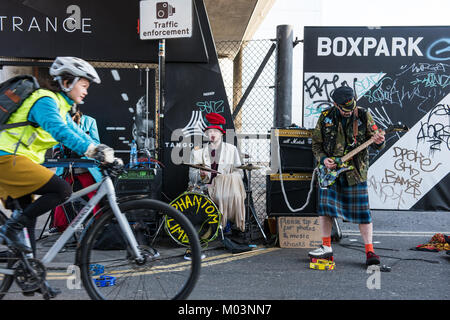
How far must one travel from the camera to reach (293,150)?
5.54m

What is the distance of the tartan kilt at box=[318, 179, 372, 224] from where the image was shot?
4.73 m

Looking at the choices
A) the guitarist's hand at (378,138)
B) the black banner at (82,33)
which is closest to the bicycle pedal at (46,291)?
the guitarist's hand at (378,138)

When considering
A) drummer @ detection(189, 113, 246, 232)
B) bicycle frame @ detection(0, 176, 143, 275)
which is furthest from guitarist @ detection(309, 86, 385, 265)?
bicycle frame @ detection(0, 176, 143, 275)

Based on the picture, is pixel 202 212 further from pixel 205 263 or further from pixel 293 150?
pixel 293 150

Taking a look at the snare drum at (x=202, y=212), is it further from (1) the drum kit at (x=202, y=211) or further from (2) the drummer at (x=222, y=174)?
(2) the drummer at (x=222, y=174)

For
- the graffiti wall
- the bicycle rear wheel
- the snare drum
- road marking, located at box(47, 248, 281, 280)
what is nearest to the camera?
the bicycle rear wheel

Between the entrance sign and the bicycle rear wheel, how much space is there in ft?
10.6

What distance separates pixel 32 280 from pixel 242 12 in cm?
1482

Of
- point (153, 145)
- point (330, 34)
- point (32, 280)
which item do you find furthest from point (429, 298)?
point (153, 145)

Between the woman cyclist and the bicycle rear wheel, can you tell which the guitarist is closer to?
the bicycle rear wheel

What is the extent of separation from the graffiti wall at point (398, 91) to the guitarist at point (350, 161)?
1.24 metres

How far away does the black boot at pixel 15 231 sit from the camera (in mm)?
3082

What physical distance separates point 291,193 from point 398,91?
2079mm
